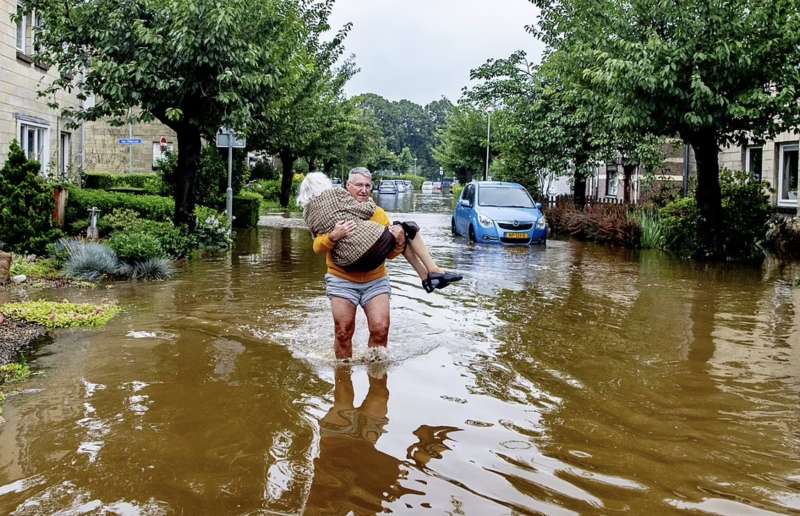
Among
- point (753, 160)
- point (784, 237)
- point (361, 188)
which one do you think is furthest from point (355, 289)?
point (753, 160)

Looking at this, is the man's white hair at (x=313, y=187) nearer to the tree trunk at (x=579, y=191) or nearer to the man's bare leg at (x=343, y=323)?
the man's bare leg at (x=343, y=323)

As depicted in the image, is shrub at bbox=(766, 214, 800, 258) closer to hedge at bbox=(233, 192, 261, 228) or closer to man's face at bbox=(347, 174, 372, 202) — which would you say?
man's face at bbox=(347, 174, 372, 202)

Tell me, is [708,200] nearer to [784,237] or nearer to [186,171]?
[784,237]

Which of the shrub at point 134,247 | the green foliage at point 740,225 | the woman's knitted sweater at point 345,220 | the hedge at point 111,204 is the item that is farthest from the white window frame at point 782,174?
the woman's knitted sweater at point 345,220

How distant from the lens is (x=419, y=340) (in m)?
8.07

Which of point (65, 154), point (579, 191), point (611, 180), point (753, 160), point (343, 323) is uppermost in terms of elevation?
point (611, 180)

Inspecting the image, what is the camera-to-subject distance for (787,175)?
22.1 m

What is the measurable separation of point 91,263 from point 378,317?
650 centimetres

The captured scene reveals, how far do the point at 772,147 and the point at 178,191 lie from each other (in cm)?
1602

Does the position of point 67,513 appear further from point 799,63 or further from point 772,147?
point 772,147

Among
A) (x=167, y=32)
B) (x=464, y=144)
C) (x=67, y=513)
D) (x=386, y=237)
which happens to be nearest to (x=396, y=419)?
(x=386, y=237)

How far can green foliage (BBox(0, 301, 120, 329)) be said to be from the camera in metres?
8.20

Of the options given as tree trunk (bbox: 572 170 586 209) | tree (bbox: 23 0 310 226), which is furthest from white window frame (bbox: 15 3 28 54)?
tree trunk (bbox: 572 170 586 209)

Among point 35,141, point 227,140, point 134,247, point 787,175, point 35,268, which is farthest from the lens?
point 787,175
